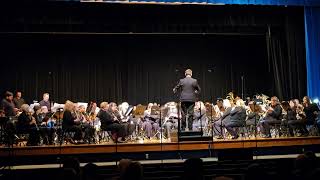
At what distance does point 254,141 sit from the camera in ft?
39.2

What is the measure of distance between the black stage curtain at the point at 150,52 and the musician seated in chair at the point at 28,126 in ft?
17.6

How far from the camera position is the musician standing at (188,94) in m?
12.1

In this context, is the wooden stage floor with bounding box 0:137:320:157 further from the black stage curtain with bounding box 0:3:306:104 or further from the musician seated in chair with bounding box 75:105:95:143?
the black stage curtain with bounding box 0:3:306:104

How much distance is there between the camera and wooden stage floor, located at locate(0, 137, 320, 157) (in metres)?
11.1

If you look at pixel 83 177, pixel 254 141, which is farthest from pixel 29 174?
pixel 254 141

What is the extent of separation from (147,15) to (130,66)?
3.00 meters

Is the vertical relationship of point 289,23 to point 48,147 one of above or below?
above

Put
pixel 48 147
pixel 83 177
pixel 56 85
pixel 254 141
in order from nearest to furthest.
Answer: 1. pixel 83 177
2. pixel 48 147
3. pixel 254 141
4. pixel 56 85

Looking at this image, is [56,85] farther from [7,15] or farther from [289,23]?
[289,23]

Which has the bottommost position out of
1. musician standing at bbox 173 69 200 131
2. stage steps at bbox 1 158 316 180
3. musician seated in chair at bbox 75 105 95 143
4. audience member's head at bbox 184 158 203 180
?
stage steps at bbox 1 158 316 180

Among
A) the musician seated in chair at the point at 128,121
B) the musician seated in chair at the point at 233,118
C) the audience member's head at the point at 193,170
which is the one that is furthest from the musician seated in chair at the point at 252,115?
the audience member's head at the point at 193,170

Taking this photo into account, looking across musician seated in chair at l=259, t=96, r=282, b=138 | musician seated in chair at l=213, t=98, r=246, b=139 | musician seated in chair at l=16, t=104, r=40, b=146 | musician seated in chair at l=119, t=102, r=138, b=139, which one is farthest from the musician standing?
musician seated in chair at l=16, t=104, r=40, b=146

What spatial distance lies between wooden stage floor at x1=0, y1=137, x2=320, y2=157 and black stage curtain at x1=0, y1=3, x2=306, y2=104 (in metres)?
6.27

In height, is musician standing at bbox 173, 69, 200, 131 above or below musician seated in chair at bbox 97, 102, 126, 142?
above
